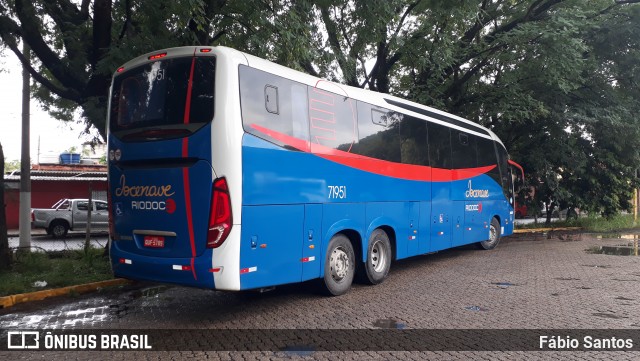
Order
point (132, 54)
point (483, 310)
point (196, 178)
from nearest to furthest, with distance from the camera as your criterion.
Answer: point (196, 178) < point (483, 310) < point (132, 54)

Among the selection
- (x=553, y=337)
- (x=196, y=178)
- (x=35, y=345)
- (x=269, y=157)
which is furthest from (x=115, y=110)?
(x=553, y=337)

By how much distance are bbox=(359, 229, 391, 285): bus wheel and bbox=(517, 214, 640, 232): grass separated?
16054mm

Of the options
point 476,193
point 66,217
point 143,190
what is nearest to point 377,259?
point 143,190

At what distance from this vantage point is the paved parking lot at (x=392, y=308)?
6.03 metres

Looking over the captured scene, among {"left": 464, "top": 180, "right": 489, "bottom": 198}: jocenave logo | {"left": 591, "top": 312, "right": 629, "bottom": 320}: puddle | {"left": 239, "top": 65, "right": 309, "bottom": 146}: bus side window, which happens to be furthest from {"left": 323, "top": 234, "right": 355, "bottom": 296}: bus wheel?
{"left": 464, "top": 180, "right": 489, "bottom": 198}: jocenave logo

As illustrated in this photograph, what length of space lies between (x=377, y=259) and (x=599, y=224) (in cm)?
1780

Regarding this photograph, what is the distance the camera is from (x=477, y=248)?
562 inches

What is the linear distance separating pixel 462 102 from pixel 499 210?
5218mm

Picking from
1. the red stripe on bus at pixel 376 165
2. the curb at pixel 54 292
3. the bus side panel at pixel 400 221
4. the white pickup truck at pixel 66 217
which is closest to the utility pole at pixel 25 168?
the curb at pixel 54 292

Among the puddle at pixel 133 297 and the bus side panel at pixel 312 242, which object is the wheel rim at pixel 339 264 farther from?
the puddle at pixel 133 297

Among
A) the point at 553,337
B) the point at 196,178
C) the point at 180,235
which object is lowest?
the point at 553,337

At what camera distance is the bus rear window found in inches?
240

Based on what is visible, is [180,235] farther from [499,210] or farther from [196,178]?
[499,210]

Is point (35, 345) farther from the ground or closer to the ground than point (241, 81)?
closer to the ground
